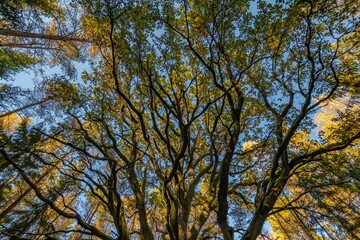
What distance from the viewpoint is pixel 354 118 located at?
18.3 ft

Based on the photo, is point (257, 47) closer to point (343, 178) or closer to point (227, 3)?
point (227, 3)

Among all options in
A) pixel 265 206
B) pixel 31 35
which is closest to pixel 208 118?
pixel 265 206

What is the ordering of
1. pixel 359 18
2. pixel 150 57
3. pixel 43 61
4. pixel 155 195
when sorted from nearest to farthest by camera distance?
pixel 359 18, pixel 150 57, pixel 155 195, pixel 43 61

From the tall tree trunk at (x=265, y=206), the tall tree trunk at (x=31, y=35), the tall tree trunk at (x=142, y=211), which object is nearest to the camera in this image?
the tall tree trunk at (x=265, y=206)

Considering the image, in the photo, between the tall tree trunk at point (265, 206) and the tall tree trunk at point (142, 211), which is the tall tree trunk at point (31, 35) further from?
the tall tree trunk at point (265, 206)

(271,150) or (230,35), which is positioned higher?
(230,35)

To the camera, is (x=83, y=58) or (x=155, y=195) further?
(x=83, y=58)

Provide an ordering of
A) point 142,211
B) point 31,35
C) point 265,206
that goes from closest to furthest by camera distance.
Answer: point 265,206, point 142,211, point 31,35

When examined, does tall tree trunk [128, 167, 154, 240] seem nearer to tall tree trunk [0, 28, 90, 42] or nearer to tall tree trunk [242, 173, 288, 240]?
tall tree trunk [242, 173, 288, 240]

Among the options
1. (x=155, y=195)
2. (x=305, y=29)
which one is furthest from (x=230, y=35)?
(x=155, y=195)

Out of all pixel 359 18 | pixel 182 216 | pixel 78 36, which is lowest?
pixel 182 216

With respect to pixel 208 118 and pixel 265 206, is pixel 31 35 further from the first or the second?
pixel 265 206

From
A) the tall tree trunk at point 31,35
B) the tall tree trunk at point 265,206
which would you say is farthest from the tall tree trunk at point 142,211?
the tall tree trunk at point 31,35

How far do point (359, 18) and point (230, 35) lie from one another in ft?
9.30
